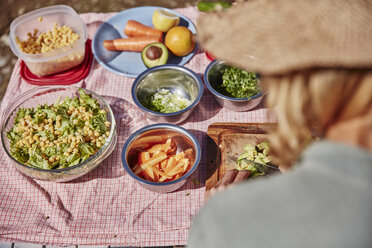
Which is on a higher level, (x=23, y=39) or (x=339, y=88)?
(x=339, y=88)

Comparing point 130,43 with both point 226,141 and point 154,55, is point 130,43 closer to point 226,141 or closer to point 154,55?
point 154,55

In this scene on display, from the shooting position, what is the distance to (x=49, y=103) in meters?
2.30

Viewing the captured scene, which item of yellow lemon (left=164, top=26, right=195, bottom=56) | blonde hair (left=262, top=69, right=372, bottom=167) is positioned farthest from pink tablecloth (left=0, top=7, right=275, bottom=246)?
blonde hair (left=262, top=69, right=372, bottom=167)

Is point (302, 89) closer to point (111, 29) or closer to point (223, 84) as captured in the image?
point (223, 84)

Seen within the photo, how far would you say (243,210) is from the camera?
0.77 metres

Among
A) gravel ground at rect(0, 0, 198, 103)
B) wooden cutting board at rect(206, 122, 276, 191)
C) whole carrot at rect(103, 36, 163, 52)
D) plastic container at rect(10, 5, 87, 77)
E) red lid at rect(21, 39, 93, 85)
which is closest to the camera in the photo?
wooden cutting board at rect(206, 122, 276, 191)

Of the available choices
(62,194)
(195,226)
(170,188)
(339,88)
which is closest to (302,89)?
(339,88)

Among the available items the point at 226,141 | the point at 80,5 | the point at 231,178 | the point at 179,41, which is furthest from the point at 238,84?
the point at 80,5

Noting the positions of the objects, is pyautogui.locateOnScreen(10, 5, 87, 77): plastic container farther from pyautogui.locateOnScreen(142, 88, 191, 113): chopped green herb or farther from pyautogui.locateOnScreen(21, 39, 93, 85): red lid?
pyautogui.locateOnScreen(142, 88, 191, 113): chopped green herb

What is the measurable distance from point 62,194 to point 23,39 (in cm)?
132

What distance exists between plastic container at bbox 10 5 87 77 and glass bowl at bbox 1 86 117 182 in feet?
0.81

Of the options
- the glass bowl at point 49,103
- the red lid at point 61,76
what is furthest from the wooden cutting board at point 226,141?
the red lid at point 61,76

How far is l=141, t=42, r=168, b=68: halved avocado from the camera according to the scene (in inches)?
96.2

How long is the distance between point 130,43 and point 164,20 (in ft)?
1.06
